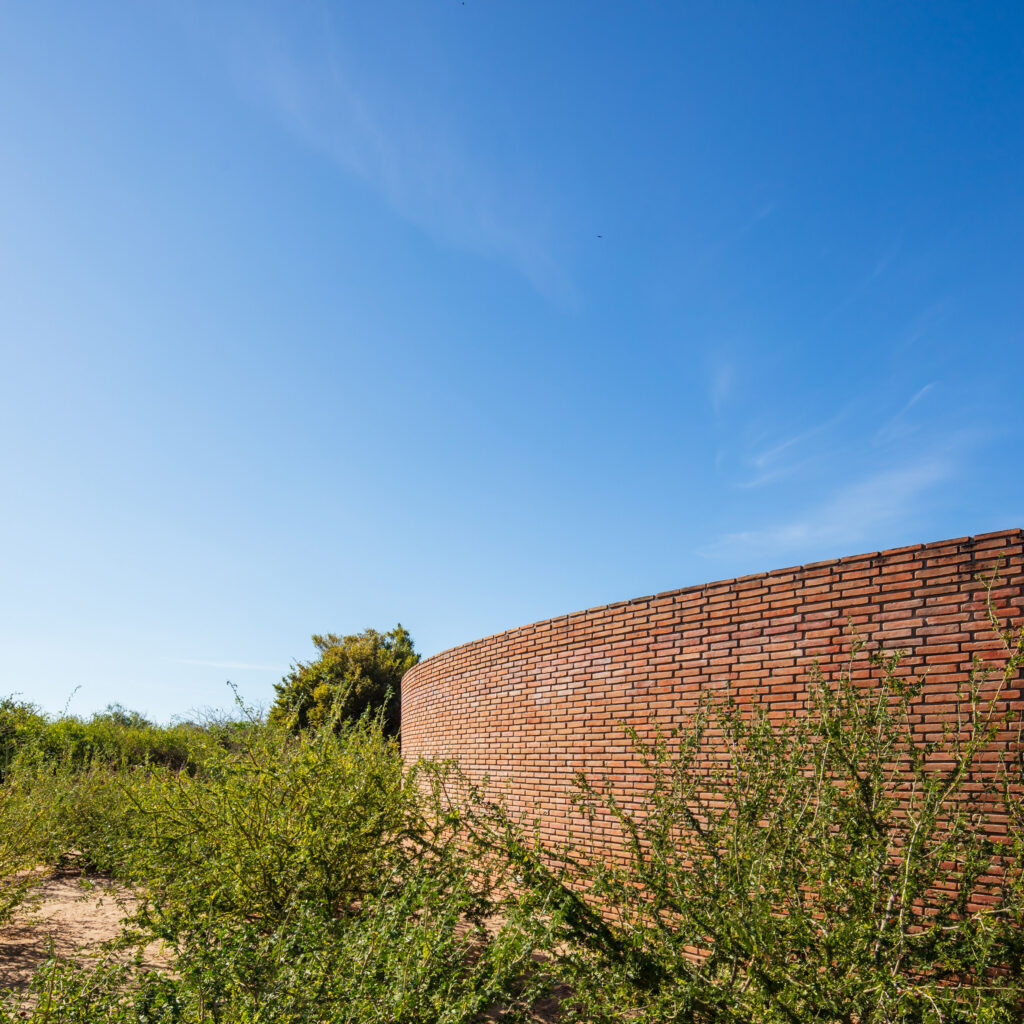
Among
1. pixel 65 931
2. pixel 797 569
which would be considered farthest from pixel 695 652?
pixel 65 931

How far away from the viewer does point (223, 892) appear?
4.86 m

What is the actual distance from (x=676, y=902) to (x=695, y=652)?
2474 millimetres

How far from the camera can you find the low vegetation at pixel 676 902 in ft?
8.99

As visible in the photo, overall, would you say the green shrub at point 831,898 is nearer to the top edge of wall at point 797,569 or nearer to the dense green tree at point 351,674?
the top edge of wall at point 797,569

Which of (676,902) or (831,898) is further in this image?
(676,902)

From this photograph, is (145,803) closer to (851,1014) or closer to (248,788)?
(248,788)

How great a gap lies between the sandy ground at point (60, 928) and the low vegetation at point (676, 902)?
30.2 inches

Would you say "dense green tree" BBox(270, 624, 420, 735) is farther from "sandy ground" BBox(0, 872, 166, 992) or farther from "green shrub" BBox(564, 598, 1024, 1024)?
"green shrub" BBox(564, 598, 1024, 1024)

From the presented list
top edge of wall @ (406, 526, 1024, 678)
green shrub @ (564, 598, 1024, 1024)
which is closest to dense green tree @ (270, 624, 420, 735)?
top edge of wall @ (406, 526, 1024, 678)

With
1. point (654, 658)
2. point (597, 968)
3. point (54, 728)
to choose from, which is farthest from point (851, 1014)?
point (54, 728)

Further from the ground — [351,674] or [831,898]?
[351,674]

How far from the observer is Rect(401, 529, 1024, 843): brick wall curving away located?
421cm

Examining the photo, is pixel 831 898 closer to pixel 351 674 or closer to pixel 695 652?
pixel 695 652

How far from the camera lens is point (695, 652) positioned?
5566 millimetres
